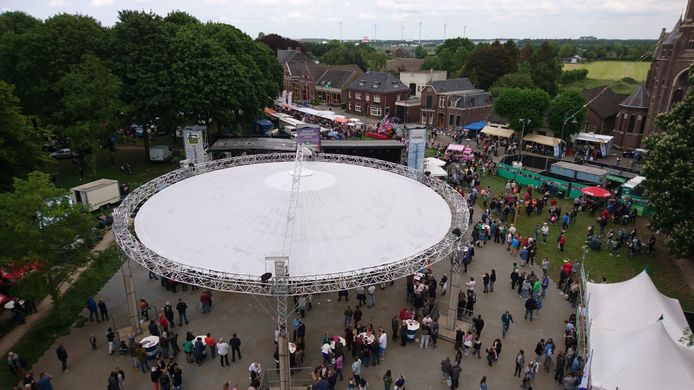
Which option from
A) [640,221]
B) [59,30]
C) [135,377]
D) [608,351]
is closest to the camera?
[608,351]

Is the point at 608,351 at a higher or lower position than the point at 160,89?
lower

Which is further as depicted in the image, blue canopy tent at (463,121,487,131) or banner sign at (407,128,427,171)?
blue canopy tent at (463,121,487,131)

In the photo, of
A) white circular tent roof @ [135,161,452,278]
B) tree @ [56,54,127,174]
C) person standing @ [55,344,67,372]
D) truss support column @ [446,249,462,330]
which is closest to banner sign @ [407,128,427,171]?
white circular tent roof @ [135,161,452,278]

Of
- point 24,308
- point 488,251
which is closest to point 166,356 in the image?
point 24,308

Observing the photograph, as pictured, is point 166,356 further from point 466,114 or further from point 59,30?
point 466,114

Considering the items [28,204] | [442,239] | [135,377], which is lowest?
[135,377]

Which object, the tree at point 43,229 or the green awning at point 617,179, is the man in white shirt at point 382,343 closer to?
the tree at point 43,229

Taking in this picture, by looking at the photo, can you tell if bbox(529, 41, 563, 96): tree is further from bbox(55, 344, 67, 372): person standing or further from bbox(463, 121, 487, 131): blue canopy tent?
bbox(55, 344, 67, 372): person standing

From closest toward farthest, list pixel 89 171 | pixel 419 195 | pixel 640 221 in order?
1. pixel 419 195
2. pixel 640 221
3. pixel 89 171
